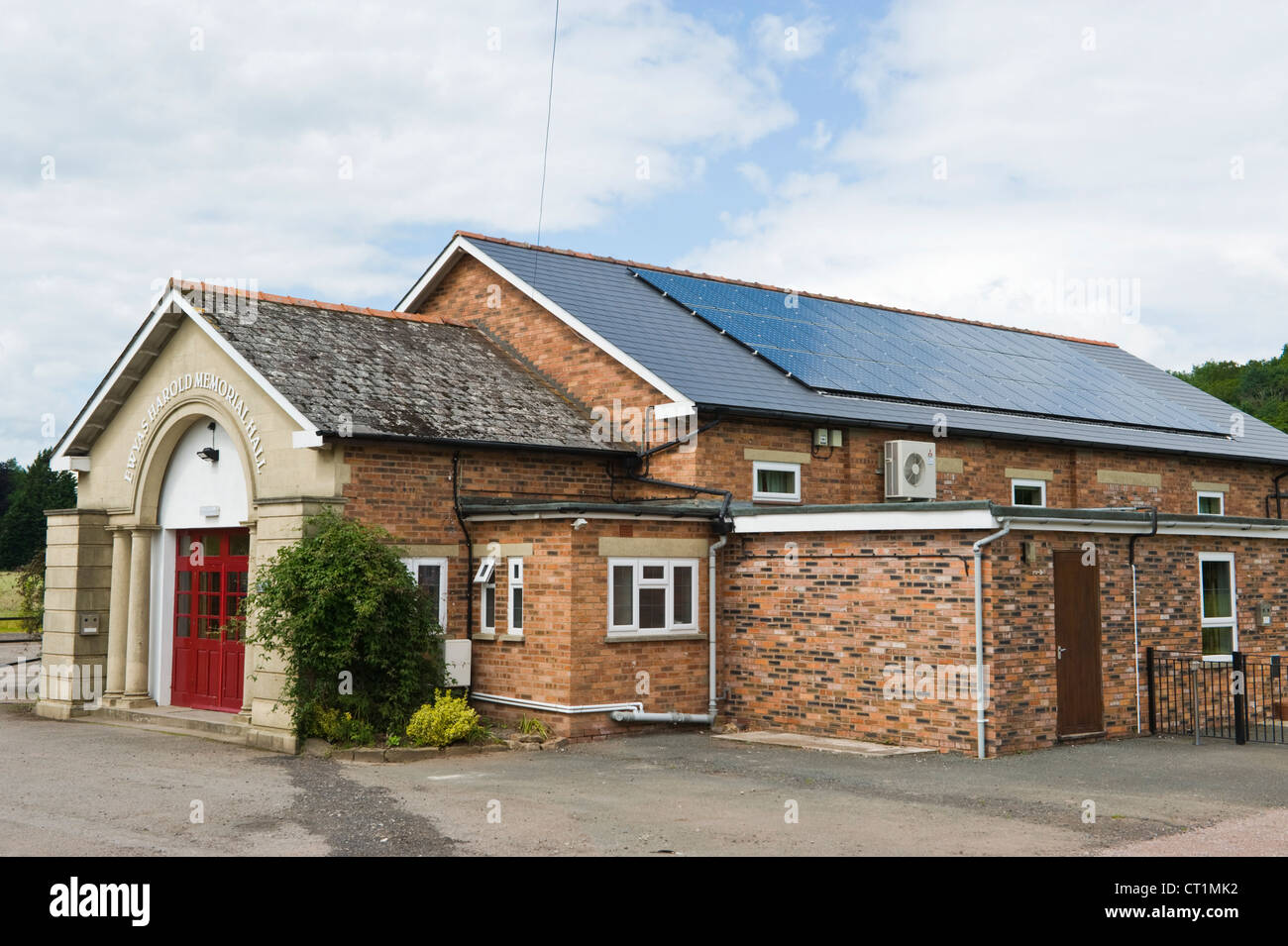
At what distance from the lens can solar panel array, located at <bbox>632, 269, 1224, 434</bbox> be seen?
21031 millimetres

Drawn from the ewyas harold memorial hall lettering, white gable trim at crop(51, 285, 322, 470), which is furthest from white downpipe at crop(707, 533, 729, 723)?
the ewyas harold memorial hall lettering

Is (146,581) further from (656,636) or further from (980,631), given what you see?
(980,631)

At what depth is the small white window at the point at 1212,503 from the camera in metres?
25.3

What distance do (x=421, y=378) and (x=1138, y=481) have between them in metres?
14.2

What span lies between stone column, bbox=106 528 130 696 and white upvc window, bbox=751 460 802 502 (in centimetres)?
972

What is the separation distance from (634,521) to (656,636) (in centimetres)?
154

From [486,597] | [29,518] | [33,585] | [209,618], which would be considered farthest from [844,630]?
[29,518]

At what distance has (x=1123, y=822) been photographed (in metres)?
10.1

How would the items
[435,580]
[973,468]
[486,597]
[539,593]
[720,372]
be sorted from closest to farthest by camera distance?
[539,593] → [435,580] → [486,597] → [720,372] → [973,468]

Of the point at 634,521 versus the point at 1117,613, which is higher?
the point at 634,521

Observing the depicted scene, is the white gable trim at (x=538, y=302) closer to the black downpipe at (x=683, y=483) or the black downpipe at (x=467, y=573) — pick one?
the black downpipe at (x=683, y=483)

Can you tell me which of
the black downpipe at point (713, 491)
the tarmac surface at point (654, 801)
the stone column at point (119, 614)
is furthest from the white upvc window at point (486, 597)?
the stone column at point (119, 614)

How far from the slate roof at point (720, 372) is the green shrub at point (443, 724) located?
5.44 m

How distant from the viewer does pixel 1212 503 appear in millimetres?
25594
